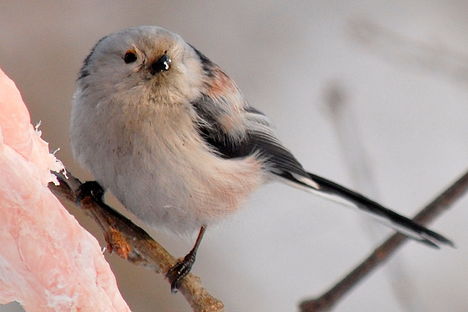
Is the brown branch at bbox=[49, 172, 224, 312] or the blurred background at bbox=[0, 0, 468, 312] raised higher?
the brown branch at bbox=[49, 172, 224, 312]

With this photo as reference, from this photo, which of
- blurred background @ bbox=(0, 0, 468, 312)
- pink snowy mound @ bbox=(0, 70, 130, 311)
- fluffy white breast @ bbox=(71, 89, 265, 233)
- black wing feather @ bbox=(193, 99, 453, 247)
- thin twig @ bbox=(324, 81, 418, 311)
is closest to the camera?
pink snowy mound @ bbox=(0, 70, 130, 311)

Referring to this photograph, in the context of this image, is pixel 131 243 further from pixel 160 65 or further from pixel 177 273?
pixel 160 65

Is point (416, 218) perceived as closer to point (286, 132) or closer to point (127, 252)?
point (127, 252)

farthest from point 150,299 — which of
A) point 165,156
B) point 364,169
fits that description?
point 165,156

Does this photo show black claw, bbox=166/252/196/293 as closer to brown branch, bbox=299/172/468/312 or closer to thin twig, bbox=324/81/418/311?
brown branch, bbox=299/172/468/312

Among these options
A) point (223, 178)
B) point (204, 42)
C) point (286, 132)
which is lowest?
point (286, 132)

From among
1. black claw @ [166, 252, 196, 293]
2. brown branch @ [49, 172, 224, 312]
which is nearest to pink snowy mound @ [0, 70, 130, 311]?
brown branch @ [49, 172, 224, 312]

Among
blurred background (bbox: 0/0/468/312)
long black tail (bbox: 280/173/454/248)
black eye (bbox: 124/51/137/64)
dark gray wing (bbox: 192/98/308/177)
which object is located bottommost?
blurred background (bbox: 0/0/468/312)

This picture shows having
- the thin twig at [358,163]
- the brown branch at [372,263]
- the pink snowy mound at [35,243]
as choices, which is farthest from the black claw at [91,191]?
the thin twig at [358,163]
